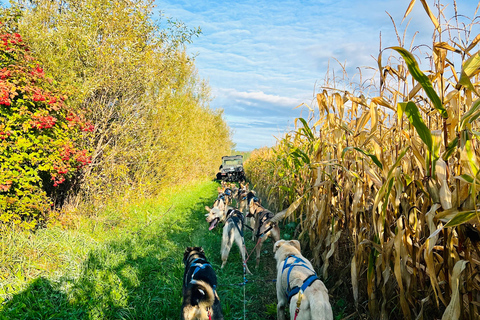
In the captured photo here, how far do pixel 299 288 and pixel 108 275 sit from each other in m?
3.18

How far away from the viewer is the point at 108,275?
444 cm

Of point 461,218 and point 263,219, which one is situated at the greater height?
point 461,218

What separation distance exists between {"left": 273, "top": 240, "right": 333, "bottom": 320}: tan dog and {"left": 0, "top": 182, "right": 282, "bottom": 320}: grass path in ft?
2.32

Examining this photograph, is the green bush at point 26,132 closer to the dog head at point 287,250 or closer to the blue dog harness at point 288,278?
the dog head at point 287,250

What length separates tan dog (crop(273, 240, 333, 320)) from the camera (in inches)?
102

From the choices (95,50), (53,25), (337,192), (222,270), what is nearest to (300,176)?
(337,192)

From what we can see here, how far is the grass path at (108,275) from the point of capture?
373cm

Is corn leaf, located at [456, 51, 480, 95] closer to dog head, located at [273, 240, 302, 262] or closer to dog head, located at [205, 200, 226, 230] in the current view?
dog head, located at [273, 240, 302, 262]

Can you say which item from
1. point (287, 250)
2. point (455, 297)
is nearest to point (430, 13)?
point (455, 297)

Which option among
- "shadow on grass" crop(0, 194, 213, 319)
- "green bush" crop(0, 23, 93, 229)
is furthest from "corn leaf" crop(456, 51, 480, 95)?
"green bush" crop(0, 23, 93, 229)

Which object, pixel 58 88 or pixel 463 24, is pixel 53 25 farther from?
pixel 463 24

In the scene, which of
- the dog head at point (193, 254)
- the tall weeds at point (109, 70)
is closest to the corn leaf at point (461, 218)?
the dog head at point (193, 254)

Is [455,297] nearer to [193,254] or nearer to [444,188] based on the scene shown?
[444,188]

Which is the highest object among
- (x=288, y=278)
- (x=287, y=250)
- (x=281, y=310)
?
(x=287, y=250)
